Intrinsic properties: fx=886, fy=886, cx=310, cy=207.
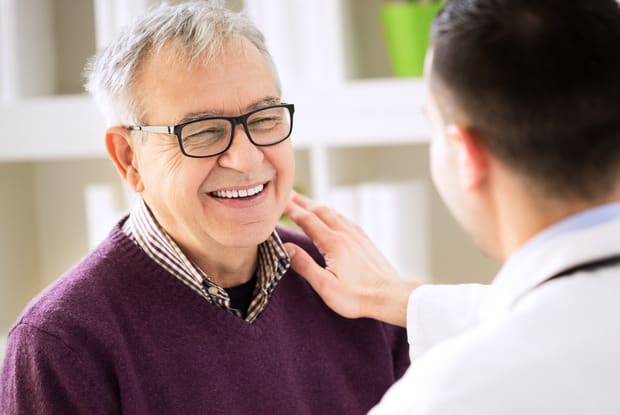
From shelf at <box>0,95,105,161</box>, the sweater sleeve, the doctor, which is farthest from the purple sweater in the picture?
shelf at <box>0,95,105,161</box>

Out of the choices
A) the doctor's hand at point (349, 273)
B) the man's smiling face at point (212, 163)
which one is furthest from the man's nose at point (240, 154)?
the doctor's hand at point (349, 273)

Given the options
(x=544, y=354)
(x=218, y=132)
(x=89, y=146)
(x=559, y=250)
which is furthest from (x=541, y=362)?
(x=89, y=146)

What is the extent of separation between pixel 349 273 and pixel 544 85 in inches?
29.2

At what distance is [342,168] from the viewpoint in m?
2.40

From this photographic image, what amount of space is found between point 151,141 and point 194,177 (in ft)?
0.32

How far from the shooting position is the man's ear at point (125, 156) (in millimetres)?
1519

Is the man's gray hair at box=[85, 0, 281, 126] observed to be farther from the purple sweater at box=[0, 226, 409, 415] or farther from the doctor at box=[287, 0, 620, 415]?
the doctor at box=[287, 0, 620, 415]

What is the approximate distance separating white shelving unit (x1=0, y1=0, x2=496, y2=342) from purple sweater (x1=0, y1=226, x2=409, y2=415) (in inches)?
25.4

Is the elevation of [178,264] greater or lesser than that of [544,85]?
lesser

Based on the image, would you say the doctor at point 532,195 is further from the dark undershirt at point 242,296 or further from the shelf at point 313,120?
the shelf at point 313,120

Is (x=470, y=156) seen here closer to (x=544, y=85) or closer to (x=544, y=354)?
(x=544, y=85)

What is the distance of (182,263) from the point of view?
1488 mm

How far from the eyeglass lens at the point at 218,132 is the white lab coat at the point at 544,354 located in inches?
24.9

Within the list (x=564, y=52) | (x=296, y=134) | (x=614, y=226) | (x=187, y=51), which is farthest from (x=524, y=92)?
(x=296, y=134)
